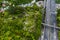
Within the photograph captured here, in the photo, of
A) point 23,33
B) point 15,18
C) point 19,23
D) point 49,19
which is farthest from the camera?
point 15,18

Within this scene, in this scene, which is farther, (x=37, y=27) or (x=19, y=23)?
(x=19, y=23)

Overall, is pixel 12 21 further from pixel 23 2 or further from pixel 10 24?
pixel 23 2

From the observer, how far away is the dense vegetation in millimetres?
4594

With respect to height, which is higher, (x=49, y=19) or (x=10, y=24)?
(x=49, y=19)

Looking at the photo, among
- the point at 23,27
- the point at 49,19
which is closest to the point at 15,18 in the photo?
the point at 23,27

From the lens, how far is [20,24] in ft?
16.4

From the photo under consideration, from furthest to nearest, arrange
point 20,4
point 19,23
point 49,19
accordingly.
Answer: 1. point 20,4
2. point 19,23
3. point 49,19

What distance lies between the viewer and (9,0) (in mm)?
6742

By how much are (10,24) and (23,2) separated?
1888 millimetres

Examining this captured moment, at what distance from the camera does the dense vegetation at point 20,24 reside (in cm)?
459

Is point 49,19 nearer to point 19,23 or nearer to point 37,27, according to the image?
point 37,27

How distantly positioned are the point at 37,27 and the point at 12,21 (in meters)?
0.79

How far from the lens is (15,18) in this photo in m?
5.41

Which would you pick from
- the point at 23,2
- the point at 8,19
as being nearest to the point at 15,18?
the point at 8,19
